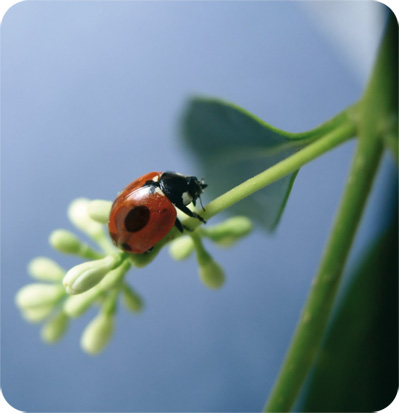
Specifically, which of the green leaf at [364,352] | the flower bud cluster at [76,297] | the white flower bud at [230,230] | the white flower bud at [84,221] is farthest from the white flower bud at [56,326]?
the green leaf at [364,352]

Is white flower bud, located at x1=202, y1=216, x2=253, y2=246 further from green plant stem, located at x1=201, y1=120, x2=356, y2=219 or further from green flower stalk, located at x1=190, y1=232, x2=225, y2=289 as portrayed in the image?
green plant stem, located at x1=201, y1=120, x2=356, y2=219

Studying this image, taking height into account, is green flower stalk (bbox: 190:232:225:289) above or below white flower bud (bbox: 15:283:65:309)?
below

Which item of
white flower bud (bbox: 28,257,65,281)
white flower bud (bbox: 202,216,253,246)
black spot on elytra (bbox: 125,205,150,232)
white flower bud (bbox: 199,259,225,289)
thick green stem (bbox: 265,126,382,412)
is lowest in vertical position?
thick green stem (bbox: 265,126,382,412)

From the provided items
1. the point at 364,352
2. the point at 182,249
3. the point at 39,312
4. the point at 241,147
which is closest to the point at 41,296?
the point at 39,312

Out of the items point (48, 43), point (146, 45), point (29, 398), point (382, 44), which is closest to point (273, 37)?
point (146, 45)

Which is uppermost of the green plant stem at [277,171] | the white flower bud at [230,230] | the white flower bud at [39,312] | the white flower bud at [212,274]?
the white flower bud at [39,312]

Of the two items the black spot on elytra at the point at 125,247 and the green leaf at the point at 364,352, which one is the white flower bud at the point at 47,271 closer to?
the black spot on elytra at the point at 125,247

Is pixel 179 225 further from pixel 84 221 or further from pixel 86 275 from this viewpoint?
pixel 84 221

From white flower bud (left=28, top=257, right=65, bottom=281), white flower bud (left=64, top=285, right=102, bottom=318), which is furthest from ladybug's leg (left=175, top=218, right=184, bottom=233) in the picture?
white flower bud (left=28, top=257, right=65, bottom=281)
